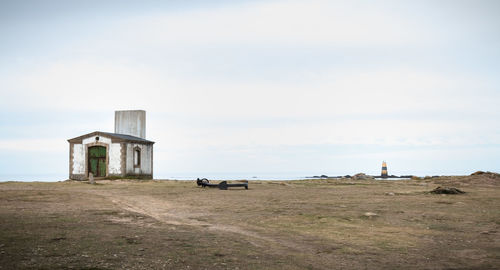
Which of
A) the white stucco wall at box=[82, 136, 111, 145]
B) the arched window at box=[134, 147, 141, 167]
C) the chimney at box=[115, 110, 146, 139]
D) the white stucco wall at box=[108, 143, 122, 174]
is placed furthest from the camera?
the chimney at box=[115, 110, 146, 139]

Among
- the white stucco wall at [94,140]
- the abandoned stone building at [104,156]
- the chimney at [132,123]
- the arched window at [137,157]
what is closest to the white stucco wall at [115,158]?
the abandoned stone building at [104,156]

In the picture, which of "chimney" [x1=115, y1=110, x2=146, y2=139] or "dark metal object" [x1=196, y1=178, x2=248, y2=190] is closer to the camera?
"dark metal object" [x1=196, y1=178, x2=248, y2=190]

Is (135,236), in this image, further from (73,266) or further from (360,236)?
(360,236)

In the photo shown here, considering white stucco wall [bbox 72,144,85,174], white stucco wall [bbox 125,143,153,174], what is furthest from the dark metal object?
white stucco wall [bbox 72,144,85,174]

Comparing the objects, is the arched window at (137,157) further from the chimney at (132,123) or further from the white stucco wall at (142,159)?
the chimney at (132,123)

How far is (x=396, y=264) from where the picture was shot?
7.96 m

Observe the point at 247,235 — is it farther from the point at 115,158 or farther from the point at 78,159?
the point at 78,159

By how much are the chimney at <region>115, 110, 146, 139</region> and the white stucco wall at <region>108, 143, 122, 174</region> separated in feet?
27.0

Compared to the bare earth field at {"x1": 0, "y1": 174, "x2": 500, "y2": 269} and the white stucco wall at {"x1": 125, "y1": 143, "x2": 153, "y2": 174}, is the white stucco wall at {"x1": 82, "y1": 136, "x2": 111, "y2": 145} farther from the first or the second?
the bare earth field at {"x1": 0, "y1": 174, "x2": 500, "y2": 269}

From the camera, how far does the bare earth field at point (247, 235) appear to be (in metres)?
7.65

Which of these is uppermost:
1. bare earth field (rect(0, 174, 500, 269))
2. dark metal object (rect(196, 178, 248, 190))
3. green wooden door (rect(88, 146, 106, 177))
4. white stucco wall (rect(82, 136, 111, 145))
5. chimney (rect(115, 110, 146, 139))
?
chimney (rect(115, 110, 146, 139))

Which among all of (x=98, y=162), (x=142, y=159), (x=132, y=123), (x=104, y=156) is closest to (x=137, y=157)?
(x=142, y=159)

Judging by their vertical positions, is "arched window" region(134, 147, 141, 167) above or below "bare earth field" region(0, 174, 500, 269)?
above

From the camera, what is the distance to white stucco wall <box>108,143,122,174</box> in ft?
121
